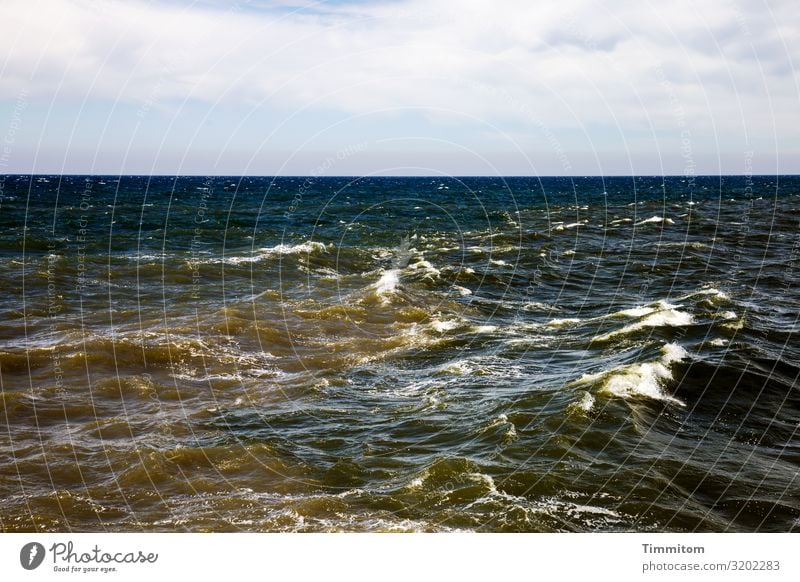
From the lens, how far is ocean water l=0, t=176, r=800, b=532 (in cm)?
1045

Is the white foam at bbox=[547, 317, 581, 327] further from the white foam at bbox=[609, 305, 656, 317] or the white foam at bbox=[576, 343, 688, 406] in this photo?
the white foam at bbox=[576, 343, 688, 406]

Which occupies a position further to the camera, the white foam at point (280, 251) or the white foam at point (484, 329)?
the white foam at point (280, 251)

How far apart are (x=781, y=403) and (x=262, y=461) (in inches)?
434

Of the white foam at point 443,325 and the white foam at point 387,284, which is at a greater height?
the white foam at point 387,284

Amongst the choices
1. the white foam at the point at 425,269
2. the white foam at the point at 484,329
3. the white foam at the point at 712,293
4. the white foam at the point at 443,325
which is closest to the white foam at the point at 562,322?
the white foam at the point at 484,329

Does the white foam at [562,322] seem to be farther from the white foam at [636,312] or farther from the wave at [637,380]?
the wave at [637,380]

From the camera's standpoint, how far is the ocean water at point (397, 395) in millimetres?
10445

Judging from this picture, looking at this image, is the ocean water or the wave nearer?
the ocean water

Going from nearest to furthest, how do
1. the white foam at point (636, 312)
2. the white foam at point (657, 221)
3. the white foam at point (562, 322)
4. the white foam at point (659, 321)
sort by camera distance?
the white foam at point (659, 321) → the white foam at point (562, 322) → the white foam at point (636, 312) → the white foam at point (657, 221)

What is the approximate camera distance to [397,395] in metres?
15.7

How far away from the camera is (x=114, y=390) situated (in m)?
15.9

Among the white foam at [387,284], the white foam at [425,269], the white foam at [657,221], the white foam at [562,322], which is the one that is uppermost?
the white foam at [657,221]

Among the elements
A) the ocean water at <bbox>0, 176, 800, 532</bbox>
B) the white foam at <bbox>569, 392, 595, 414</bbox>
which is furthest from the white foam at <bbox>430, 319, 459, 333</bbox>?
the white foam at <bbox>569, 392, 595, 414</bbox>
